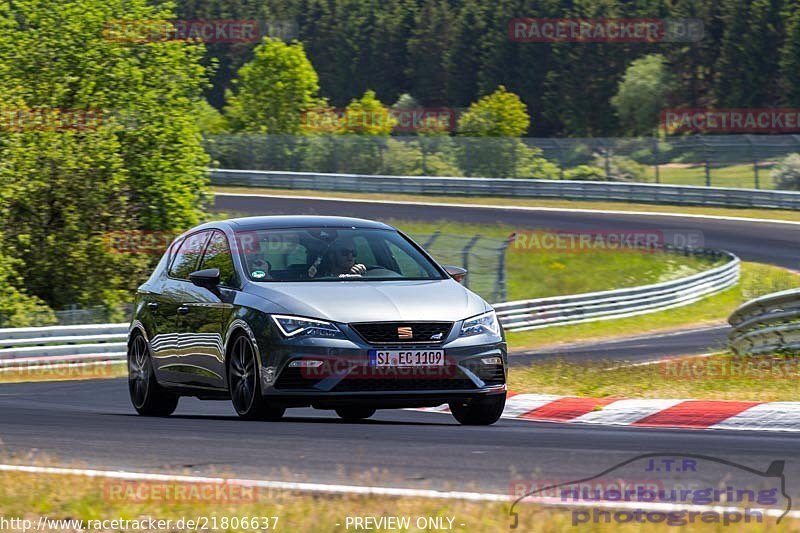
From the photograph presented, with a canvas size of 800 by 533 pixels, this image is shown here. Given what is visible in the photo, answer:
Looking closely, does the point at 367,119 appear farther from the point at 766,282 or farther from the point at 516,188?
the point at 766,282

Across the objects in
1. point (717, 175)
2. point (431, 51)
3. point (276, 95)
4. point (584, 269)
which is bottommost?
point (584, 269)

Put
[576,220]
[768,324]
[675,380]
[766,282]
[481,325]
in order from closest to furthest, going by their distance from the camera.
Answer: [481,325] < [675,380] < [768,324] < [766,282] < [576,220]

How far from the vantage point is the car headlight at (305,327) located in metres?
8.96

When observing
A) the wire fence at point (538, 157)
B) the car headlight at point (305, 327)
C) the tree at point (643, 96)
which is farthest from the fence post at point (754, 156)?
the tree at point (643, 96)

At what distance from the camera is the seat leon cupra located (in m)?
8.98

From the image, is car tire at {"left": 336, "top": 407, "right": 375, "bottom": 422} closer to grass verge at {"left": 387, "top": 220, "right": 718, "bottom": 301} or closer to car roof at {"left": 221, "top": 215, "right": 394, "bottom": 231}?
car roof at {"left": 221, "top": 215, "right": 394, "bottom": 231}

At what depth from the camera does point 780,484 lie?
6.15 meters

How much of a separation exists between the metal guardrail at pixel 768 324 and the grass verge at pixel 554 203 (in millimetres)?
29592

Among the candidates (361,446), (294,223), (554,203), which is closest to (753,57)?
(554,203)

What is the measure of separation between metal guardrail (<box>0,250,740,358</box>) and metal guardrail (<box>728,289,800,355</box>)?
10651mm

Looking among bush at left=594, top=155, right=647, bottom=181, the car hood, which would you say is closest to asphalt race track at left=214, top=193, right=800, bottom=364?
bush at left=594, top=155, right=647, bottom=181

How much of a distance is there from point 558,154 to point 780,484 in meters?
50.4

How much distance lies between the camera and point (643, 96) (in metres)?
103

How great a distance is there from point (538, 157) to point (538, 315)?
26127 millimetres
